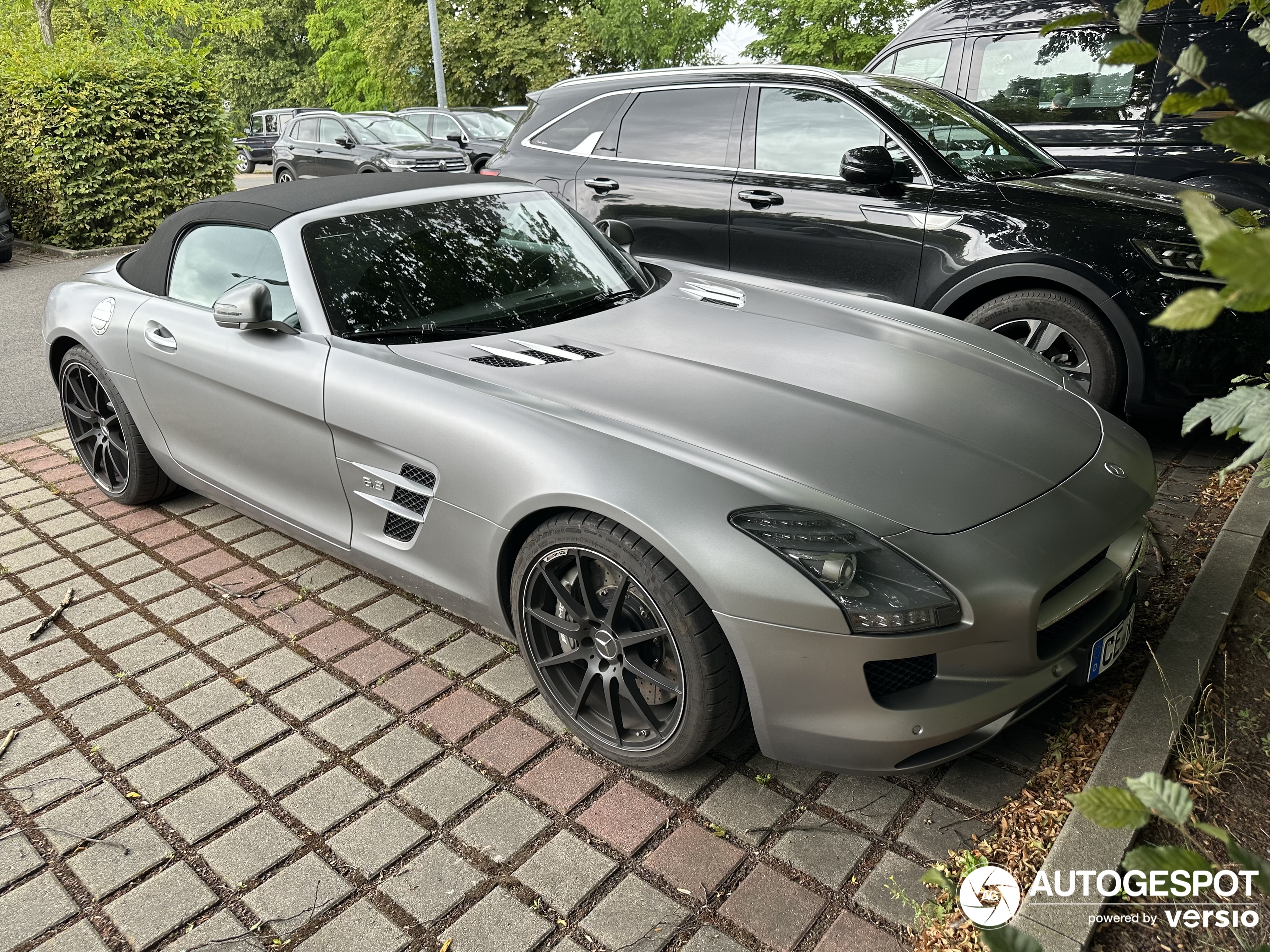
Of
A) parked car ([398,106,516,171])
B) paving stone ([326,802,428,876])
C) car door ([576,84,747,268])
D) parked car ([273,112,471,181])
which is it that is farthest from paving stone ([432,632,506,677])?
parked car ([398,106,516,171])

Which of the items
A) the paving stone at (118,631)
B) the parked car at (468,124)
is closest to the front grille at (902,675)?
the paving stone at (118,631)

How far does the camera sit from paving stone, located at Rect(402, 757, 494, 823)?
8.54 feet

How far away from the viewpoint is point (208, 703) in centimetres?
311

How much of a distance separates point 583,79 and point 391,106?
36.6 metres

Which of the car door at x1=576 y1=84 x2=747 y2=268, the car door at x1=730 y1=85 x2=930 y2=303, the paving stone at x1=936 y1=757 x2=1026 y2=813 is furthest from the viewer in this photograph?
the car door at x1=576 y1=84 x2=747 y2=268

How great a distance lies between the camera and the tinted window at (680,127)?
552 cm

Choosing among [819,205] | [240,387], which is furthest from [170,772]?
[819,205]

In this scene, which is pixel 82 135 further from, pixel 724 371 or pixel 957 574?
pixel 957 574

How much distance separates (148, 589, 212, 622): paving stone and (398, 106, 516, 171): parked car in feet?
46.9

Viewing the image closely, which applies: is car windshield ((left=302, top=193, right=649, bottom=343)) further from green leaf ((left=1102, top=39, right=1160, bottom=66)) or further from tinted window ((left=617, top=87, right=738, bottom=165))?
green leaf ((left=1102, top=39, right=1160, bottom=66))

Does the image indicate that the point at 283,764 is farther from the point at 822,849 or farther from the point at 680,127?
the point at 680,127

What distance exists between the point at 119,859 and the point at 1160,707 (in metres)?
2.82

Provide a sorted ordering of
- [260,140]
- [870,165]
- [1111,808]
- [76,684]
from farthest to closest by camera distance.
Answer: [260,140] < [870,165] < [76,684] < [1111,808]

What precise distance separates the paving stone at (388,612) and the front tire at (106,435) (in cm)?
147
